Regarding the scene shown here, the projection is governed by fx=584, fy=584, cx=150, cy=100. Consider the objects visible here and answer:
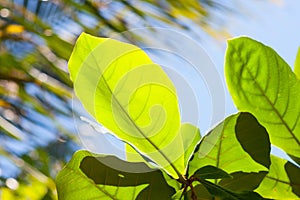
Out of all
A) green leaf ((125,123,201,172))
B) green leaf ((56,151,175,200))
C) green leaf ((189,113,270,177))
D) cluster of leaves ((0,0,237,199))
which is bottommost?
cluster of leaves ((0,0,237,199))

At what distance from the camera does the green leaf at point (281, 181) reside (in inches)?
13.8

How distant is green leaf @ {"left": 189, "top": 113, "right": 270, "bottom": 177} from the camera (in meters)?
0.33

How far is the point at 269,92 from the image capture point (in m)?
0.36

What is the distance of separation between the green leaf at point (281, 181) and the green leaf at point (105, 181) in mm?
65

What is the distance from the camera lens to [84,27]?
75.9 inches

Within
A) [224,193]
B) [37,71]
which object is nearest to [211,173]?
[224,193]

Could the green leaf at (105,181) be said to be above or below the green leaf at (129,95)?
below

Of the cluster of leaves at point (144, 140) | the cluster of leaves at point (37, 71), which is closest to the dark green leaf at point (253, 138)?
the cluster of leaves at point (144, 140)

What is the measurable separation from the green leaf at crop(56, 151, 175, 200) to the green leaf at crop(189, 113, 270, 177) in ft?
0.07

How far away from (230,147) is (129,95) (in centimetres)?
7

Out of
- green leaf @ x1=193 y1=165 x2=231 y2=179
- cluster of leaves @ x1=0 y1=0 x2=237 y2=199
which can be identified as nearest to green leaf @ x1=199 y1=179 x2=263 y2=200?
green leaf @ x1=193 y1=165 x2=231 y2=179

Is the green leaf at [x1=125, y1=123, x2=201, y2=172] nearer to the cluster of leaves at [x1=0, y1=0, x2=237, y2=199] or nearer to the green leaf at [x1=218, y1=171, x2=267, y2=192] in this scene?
the green leaf at [x1=218, y1=171, x2=267, y2=192]

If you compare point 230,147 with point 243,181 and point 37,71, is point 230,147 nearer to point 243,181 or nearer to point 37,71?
point 243,181

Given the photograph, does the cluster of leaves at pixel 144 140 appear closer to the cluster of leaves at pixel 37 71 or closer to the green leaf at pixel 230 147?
the green leaf at pixel 230 147
